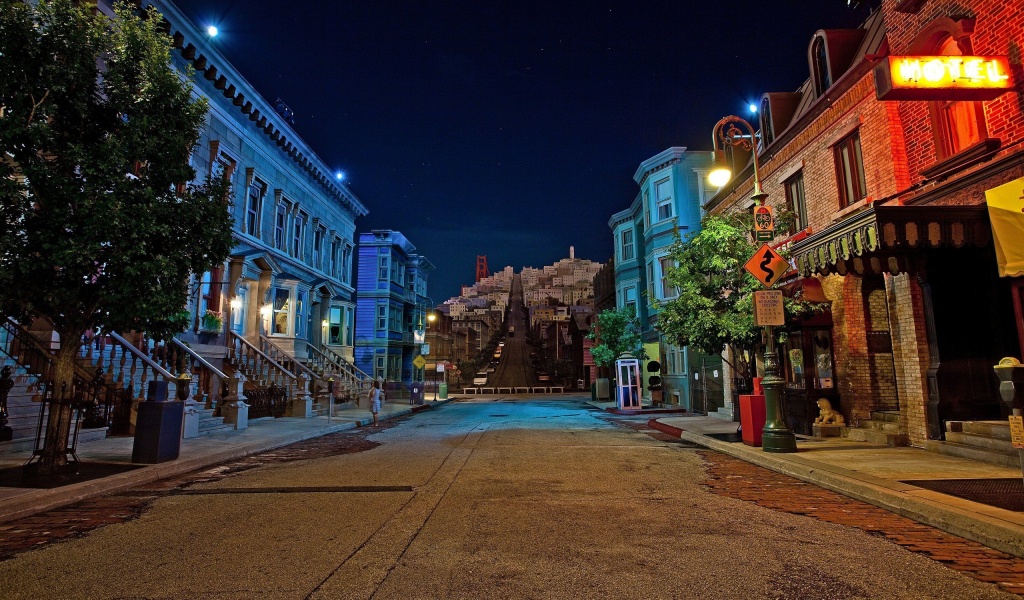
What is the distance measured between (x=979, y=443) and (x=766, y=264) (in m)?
4.58

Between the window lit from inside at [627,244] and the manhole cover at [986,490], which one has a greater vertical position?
the window lit from inside at [627,244]

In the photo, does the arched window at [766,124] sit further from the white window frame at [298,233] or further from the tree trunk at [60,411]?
the white window frame at [298,233]

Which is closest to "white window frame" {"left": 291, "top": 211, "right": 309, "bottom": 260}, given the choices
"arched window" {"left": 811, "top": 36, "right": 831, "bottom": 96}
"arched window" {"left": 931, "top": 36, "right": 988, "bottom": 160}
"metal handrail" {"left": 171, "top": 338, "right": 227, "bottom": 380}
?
"metal handrail" {"left": 171, "top": 338, "right": 227, "bottom": 380}

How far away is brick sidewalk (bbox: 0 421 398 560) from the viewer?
5.55 meters

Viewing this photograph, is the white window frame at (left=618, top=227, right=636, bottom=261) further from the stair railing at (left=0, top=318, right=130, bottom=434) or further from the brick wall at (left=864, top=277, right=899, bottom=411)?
the stair railing at (left=0, top=318, right=130, bottom=434)

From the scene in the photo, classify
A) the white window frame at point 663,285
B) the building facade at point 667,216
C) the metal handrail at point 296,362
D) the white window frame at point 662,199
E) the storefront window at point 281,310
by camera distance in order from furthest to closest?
the white window frame at point 662,199
the white window frame at point 663,285
the building facade at point 667,216
the storefront window at point 281,310
the metal handrail at point 296,362

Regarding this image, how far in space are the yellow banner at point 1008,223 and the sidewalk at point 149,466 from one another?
13.9 meters

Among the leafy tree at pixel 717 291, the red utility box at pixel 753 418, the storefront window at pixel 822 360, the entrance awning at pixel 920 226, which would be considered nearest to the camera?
the entrance awning at pixel 920 226

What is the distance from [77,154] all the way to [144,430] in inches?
190

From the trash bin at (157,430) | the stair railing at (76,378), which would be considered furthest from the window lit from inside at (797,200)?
the stair railing at (76,378)

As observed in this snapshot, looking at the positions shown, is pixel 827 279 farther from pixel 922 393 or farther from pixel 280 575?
pixel 280 575

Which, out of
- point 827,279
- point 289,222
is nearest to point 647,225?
point 827,279

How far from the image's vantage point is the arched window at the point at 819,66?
14.7m

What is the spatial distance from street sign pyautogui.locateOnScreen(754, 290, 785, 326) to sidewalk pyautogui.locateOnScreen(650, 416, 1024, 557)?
8.43ft
